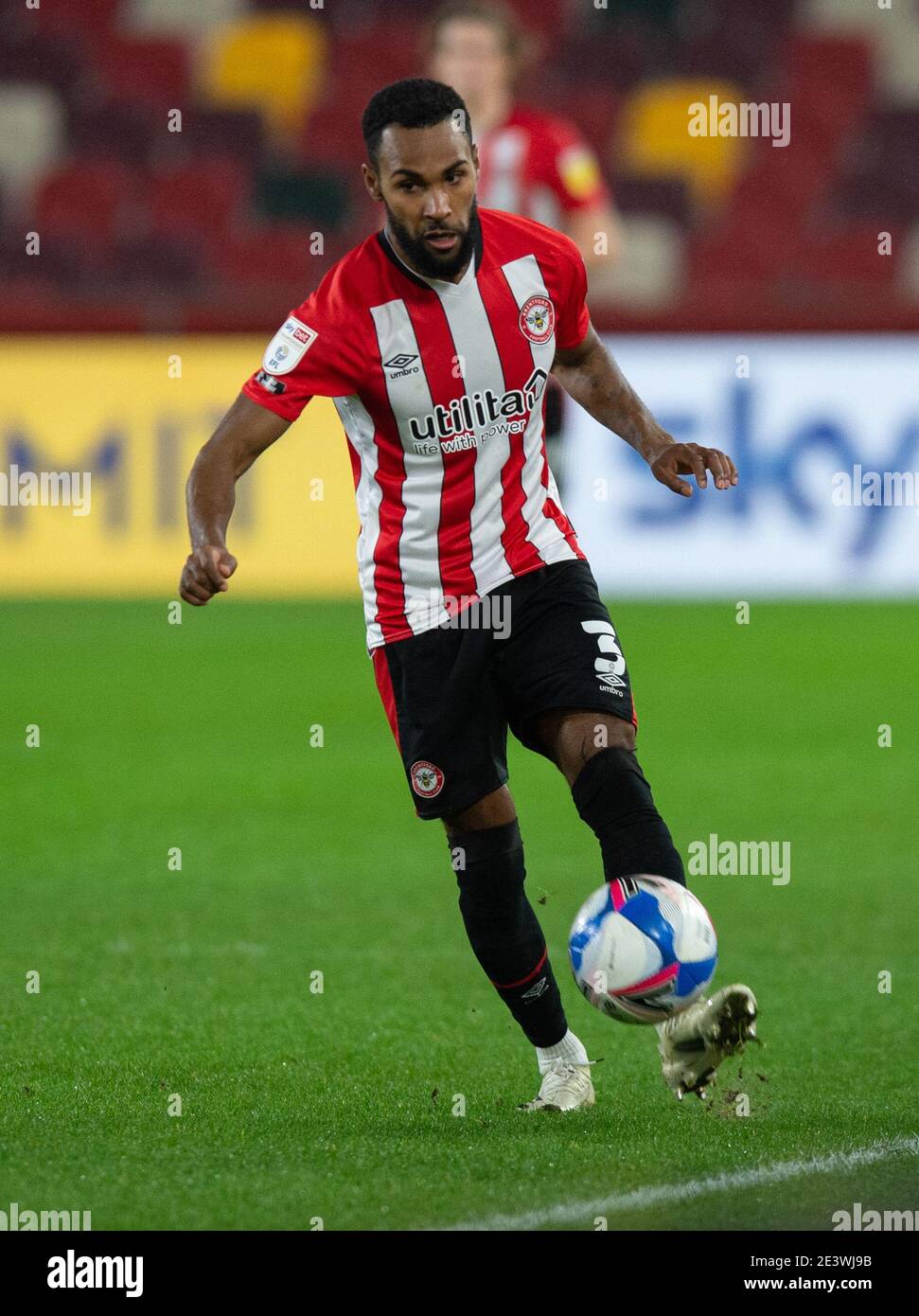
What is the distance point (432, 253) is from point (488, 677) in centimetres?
89

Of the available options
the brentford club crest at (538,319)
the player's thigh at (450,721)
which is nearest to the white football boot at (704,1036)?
the player's thigh at (450,721)

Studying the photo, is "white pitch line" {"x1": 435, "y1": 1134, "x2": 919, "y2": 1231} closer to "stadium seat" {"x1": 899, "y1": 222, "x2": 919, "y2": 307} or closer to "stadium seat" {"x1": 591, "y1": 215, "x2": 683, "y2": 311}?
"stadium seat" {"x1": 591, "y1": 215, "x2": 683, "y2": 311}

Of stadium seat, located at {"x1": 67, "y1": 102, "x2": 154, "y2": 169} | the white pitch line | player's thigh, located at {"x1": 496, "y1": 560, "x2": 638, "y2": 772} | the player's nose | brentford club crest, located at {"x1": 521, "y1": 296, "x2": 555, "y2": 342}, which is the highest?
stadium seat, located at {"x1": 67, "y1": 102, "x2": 154, "y2": 169}

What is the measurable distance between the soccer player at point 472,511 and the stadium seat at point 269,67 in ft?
52.3

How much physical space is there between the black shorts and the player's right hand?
0.62 metres

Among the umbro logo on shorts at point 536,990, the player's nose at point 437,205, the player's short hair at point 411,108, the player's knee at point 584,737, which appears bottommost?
the umbro logo on shorts at point 536,990

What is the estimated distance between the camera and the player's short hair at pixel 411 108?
13.8 ft

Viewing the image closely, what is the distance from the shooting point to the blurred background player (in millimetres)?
7715

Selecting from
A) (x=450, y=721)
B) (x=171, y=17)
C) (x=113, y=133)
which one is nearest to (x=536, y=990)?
(x=450, y=721)

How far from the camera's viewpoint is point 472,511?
4.48 m

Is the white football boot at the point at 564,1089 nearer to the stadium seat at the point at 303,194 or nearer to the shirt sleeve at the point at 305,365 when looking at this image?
the shirt sleeve at the point at 305,365

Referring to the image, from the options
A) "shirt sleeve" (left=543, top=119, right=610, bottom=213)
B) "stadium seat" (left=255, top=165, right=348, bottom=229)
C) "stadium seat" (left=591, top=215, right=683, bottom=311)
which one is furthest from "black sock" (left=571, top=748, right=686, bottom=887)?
"stadium seat" (left=255, top=165, right=348, bottom=229)

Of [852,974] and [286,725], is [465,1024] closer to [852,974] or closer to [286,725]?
[852,974]

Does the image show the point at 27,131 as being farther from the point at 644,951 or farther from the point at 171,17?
the point at 644,951
